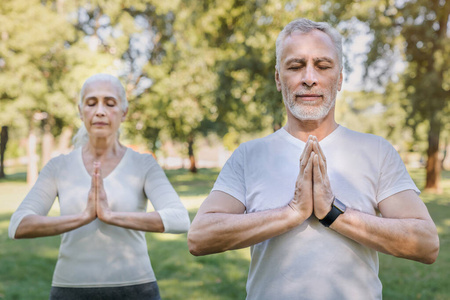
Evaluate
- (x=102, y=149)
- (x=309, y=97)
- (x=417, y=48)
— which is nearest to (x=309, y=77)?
(x=309, y=97)

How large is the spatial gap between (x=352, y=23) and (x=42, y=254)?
44.8 ft

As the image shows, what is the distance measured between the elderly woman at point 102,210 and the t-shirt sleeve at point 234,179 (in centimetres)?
91

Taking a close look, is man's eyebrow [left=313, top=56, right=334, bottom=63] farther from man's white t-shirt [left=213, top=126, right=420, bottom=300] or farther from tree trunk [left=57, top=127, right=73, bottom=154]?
tree trunk [left=57, top=127, right=73, bottom=154]

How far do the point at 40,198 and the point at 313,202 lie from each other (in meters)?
1.91

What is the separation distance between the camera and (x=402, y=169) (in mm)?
2111

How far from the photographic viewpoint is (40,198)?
9.90 ft

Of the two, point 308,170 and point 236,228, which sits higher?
point 308,170

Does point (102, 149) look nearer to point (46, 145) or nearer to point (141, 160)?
point (141, 160)

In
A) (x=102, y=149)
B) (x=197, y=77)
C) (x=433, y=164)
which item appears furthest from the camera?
(x=197, y=77)

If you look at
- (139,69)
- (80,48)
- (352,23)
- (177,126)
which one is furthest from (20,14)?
(352,23)

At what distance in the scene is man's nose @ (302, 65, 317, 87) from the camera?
2104 millimetres

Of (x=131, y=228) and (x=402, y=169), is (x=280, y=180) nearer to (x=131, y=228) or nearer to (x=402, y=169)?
(x=402, y=169)

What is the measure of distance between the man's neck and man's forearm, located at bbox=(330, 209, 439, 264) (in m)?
0.45

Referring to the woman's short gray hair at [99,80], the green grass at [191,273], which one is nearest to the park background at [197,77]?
the green grass at [191,273]
